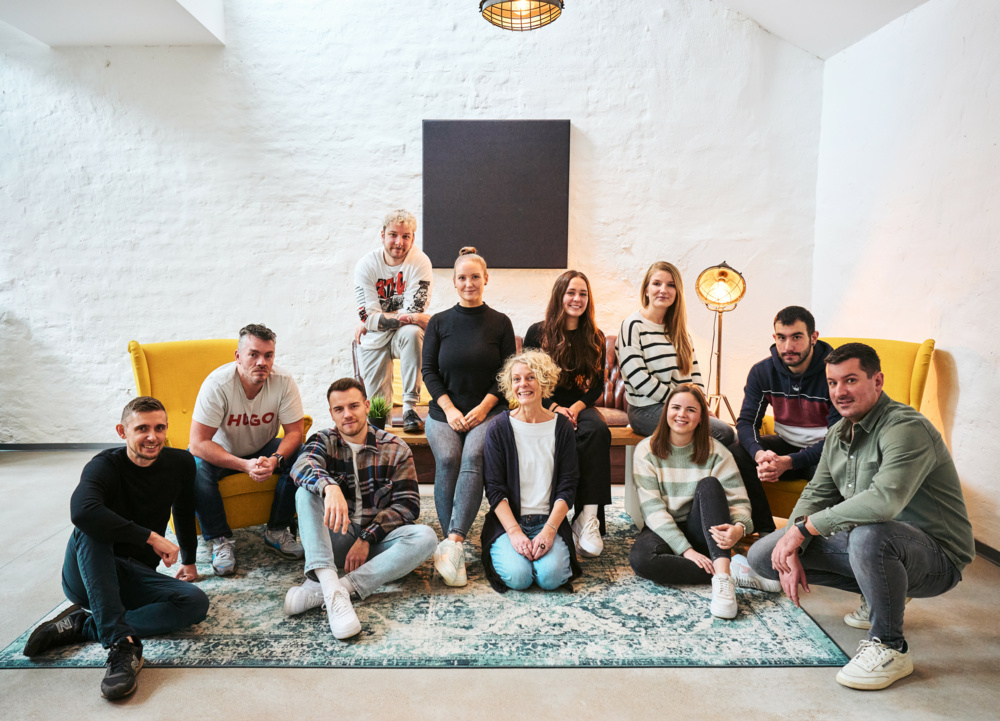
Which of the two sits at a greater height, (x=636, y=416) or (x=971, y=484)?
(x=636, y=416)

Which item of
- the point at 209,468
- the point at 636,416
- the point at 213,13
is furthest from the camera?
the point at 213,13

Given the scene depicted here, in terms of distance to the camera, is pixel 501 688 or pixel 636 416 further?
pixel 636 416

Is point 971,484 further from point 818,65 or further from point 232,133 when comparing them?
point 232,133

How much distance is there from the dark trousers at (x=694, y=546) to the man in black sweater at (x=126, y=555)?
170 cm

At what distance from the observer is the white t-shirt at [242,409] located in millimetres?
3117

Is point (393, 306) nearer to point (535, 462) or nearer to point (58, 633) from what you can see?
point (535, 462)

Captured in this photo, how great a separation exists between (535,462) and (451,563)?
1.79 feet

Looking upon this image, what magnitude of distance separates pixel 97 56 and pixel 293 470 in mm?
3990

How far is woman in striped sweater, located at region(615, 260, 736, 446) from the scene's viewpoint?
3594 mm

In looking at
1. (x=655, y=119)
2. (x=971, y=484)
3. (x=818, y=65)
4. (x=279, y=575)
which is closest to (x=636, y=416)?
(x=971, y=484)

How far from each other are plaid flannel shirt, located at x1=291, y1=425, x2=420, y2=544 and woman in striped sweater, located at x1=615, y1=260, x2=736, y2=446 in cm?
126

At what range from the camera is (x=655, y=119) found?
5.16 m

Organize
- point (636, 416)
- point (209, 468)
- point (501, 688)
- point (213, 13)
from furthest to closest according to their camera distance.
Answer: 1. point (213, 13)
2. point (636, 416)
3. point (209, 468)
4. point (501, 688)

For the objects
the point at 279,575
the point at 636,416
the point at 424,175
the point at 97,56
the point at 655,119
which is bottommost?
the point at 279,575
